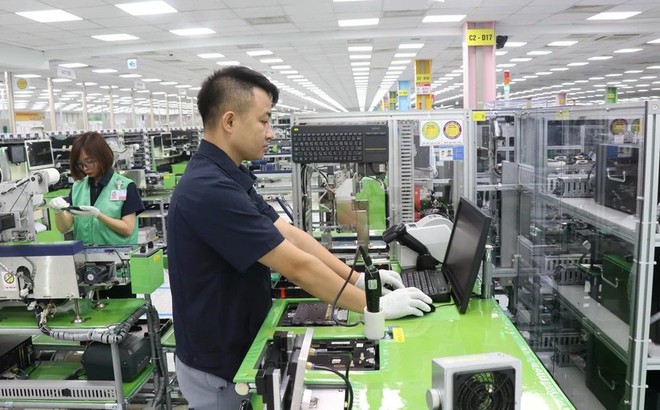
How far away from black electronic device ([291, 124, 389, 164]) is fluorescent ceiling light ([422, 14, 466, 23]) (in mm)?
6311

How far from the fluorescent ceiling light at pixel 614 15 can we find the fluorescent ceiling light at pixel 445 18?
230 centimetres

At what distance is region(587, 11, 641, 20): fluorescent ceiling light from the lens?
8273mm

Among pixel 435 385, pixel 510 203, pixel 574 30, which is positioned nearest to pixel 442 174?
pixel 510 203

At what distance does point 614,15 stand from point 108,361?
9198 millimetres

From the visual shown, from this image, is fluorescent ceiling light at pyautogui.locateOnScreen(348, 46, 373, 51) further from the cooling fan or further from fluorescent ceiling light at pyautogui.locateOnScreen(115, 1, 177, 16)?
the cooling fan

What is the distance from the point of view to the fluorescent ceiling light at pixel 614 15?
8.27 meters

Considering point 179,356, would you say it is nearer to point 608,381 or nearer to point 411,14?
point 608,381

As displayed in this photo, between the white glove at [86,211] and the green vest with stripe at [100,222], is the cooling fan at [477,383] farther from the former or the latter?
the green vest with stripe at [100,222]

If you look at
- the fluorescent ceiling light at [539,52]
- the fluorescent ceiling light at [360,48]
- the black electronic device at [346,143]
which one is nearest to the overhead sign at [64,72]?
the fluorescent ceiling light at [360,48]

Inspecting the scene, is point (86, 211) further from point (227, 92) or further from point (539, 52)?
point (539, 52)

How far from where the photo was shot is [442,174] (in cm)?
546

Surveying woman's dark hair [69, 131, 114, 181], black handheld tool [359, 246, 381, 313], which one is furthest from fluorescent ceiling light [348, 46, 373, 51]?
black handheld tool [359, 246, 381, 313]

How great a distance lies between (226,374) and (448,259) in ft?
3.66

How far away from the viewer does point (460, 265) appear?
2023mm
